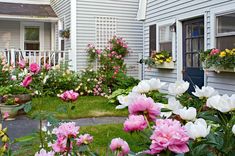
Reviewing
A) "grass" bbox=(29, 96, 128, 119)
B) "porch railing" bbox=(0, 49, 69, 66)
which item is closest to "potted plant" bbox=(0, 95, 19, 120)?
"grass" bbox=(29, 96, 128, 119)

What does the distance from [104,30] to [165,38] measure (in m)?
3.72

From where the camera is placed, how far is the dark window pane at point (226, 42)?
6172mm

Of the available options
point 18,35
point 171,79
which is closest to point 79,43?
point 18,35

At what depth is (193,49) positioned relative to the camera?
7723mm

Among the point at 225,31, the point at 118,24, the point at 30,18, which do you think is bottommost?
the point at 225,31

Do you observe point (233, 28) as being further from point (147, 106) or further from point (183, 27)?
point (147, 106)

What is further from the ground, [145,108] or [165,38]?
[165,38]

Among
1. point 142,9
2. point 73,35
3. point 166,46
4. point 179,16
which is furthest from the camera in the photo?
point 73,35

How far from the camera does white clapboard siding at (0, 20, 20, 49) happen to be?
13.0m

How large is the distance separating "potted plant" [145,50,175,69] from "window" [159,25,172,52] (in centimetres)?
22

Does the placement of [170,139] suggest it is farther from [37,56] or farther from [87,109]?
[37,56]

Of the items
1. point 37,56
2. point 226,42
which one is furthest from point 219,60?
point 37,56

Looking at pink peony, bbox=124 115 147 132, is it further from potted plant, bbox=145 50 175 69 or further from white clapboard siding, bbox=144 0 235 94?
potted plant, bbox=145 50 175 69

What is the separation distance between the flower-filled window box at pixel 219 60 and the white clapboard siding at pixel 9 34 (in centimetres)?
914
